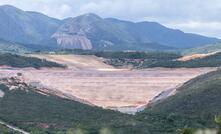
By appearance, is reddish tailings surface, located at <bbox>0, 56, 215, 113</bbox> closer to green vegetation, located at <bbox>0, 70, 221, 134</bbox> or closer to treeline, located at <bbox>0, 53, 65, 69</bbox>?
treeline, located at <bbox>0, 53, 65, 69</bbox>

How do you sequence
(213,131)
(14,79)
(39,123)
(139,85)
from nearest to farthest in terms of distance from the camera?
(213,131) < (39,123) < (14,79) < (139,85)

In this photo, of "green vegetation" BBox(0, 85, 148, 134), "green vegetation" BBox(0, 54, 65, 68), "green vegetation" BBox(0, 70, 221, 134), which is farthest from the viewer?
"green vegetation" BBox(0, 54, 65, 68)

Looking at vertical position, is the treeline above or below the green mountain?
above

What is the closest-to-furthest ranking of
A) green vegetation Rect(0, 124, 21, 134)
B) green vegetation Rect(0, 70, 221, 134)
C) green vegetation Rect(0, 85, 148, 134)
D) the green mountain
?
green vegetation Rect(0, 124, 21, 134) < green vegetation Rect(0, 85, 148, 134) < green vegetation Rect(0, 70, 221, 134) < the green mountain

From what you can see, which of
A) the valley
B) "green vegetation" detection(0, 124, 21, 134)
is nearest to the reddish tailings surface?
the valley

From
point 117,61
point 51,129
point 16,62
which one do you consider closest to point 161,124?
point 51,129

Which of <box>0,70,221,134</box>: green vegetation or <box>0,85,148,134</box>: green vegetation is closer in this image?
<box>0,85,148,134</box>: green vegetation

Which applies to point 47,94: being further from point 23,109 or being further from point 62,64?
point 62,64

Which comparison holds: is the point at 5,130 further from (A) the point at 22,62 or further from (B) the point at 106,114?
(A) the point at 22,62
